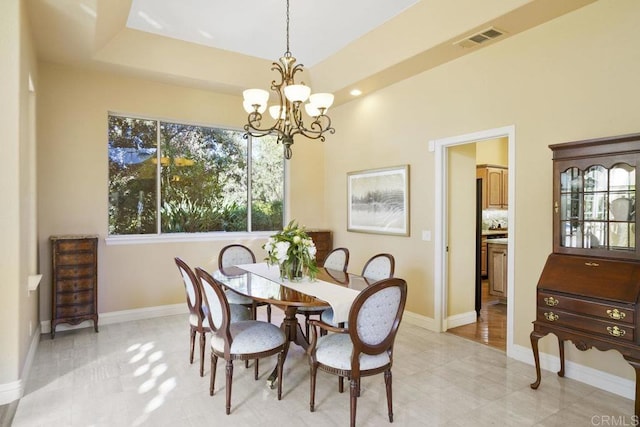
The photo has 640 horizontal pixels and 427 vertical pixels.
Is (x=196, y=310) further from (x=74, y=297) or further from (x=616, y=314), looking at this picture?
(x=616, y=314)

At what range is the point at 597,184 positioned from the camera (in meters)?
2.84

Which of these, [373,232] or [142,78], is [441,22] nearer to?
[373,232]

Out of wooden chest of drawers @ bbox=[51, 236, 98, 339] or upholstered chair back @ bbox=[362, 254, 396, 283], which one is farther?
wooden chest of drawers @ bbox=[51, 236, 98, 339]

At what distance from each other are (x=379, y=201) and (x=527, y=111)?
221 centimetres

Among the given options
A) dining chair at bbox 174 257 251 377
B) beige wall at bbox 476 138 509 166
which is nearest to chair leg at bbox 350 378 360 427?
dining chair at bbox 174 257 251 377

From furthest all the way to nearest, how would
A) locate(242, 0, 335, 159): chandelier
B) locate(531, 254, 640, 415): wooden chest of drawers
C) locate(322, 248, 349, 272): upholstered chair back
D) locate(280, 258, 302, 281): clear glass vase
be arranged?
locate(322, 248, 349, 272): upholstered chair back → locate(280, 258, 302, 281): clear glass vase → locate(242, 0, 335, 159): chandelier → locate(531, 254, 640, 415): wooden chest of drawers

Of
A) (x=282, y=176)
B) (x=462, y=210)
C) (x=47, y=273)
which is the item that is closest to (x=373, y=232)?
(x=462, y=210)

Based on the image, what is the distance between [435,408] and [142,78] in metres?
4.95

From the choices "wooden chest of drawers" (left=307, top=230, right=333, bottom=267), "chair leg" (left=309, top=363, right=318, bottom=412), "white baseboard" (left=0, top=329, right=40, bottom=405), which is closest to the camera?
"chair leg" (left=309, top=363, right=318, bottom=412)

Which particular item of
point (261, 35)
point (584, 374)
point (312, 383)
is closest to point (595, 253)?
point (584, 374)

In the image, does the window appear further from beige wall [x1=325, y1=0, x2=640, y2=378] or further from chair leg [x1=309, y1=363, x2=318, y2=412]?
chair leg [x1=309, y1=363, x2=318, y2=412]

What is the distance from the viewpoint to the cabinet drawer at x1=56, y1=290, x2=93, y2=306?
408 centimetres

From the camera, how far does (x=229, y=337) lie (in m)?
2.67
